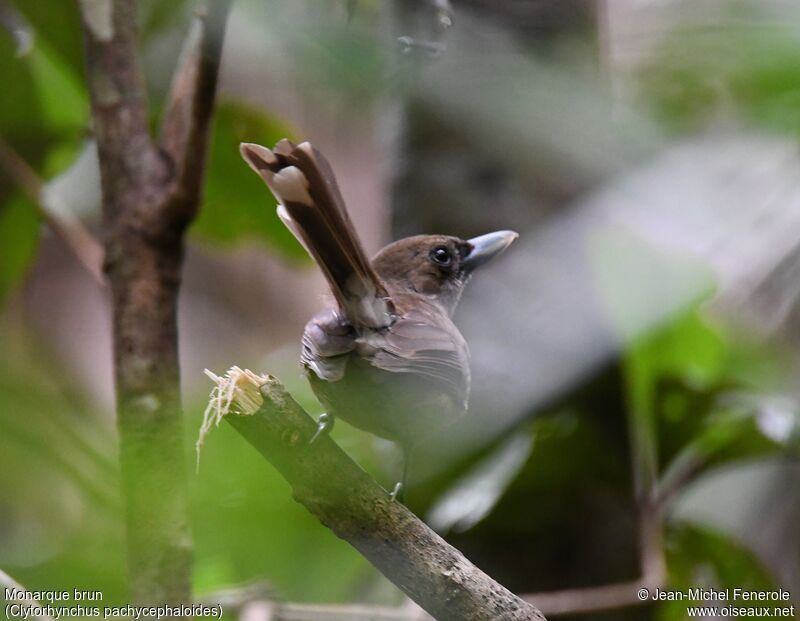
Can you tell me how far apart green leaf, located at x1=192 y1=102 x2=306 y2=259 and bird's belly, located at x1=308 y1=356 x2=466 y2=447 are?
113 cm

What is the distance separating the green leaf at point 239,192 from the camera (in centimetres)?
271

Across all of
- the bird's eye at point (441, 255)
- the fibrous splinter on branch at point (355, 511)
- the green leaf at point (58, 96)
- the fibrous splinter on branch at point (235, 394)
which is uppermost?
the green leaf at point (58, 96)

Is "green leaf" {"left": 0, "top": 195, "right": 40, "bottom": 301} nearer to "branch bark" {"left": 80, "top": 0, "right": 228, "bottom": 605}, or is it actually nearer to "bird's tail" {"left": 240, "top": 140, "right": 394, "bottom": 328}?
"branch bark" {"left": 80, "top": 0, "right": 228, "bottom": 605}

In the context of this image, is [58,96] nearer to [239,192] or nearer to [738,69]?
[239,192]

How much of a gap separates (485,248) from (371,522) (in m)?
1.04

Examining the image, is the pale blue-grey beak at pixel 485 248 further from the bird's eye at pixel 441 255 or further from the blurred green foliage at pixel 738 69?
the blurred green foliage at pixel 738 69

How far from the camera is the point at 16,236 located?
8.66 feet

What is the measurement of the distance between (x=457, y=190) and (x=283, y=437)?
5.17ft

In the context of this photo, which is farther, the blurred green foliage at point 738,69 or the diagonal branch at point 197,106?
the blurred green foliage at point 738,69

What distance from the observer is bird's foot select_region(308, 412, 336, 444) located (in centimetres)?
128

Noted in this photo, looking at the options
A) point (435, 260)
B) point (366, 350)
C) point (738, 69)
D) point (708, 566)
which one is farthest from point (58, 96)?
point (708, 566)

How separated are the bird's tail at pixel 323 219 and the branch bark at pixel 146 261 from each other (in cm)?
44

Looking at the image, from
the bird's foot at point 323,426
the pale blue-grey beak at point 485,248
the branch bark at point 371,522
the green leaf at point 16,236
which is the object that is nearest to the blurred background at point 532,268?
the green leaf at point 16,236

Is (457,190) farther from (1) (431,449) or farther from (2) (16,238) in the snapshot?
(2) (16,238)
